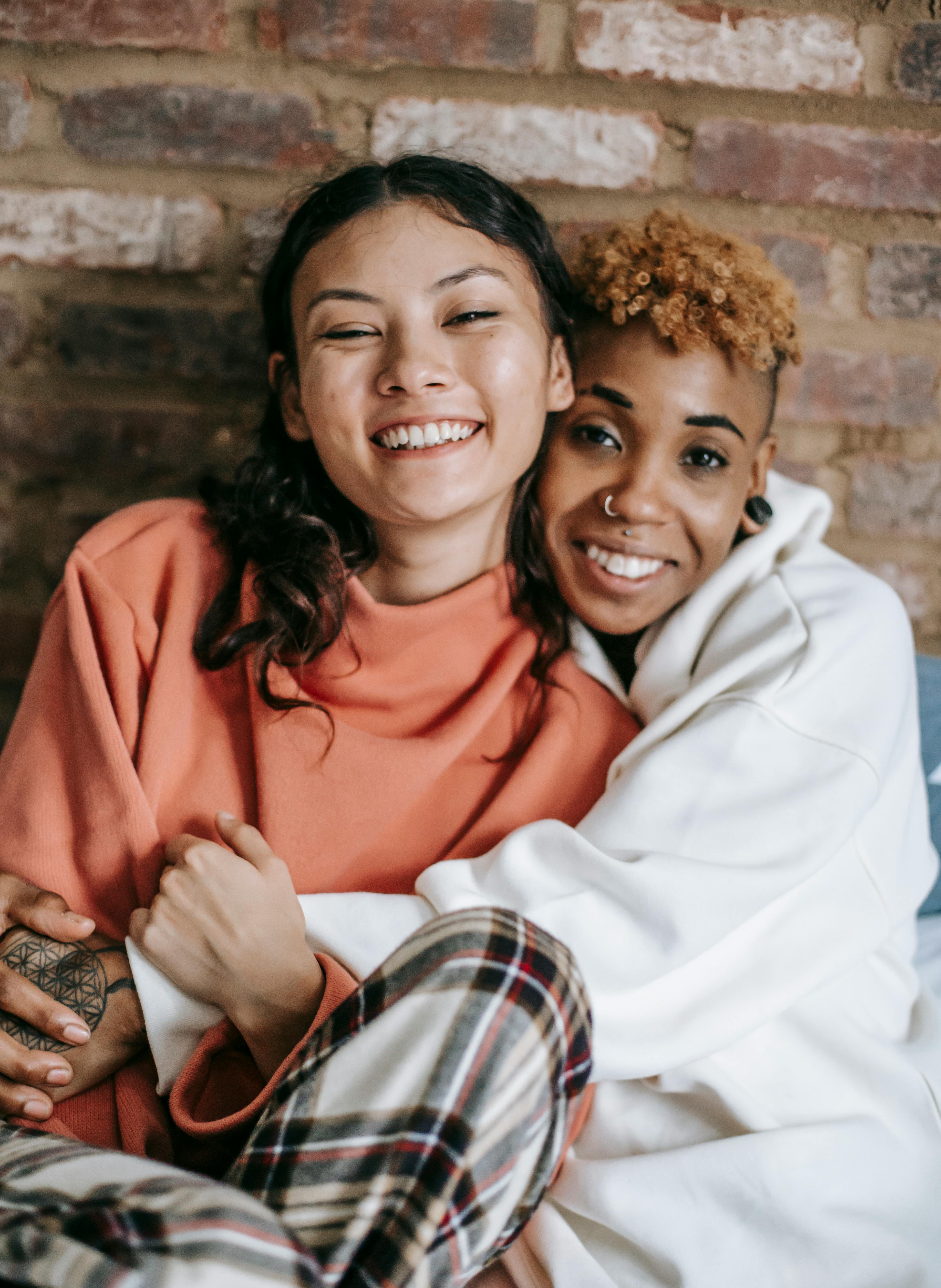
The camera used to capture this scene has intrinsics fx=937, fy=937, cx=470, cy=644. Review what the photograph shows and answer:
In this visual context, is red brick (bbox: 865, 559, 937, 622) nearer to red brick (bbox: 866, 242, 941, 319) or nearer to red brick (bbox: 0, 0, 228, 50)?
red brick (bbox: 866, 242, 941, 319)

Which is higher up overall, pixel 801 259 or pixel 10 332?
pixel 801 259

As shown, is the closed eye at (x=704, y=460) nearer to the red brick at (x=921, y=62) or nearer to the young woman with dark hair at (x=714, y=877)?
the young woman with dark hair at (x=714, y=877)

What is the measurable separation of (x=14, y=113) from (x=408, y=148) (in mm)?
557

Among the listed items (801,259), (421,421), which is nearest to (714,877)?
(421,421)

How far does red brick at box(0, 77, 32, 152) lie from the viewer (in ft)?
4.31

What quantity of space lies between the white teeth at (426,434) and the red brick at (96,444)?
0.44 metres

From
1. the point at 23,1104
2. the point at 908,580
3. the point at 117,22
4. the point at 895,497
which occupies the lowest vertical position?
the point at 23,1104

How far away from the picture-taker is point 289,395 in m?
1.26

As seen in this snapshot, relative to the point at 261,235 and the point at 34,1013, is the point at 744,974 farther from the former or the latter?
the point at 261,235

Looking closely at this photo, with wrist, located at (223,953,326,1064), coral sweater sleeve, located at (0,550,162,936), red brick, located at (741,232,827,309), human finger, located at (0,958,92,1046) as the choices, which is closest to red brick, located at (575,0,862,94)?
red brick, located at (741,232,827,309)

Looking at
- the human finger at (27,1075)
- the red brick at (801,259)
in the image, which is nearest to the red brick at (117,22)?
the red brick at (801,259)

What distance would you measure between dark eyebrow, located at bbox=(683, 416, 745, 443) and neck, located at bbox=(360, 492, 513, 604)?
27 centimetres

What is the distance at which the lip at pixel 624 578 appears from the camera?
3.95 ft

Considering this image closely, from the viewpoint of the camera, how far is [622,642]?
1.36 metres
